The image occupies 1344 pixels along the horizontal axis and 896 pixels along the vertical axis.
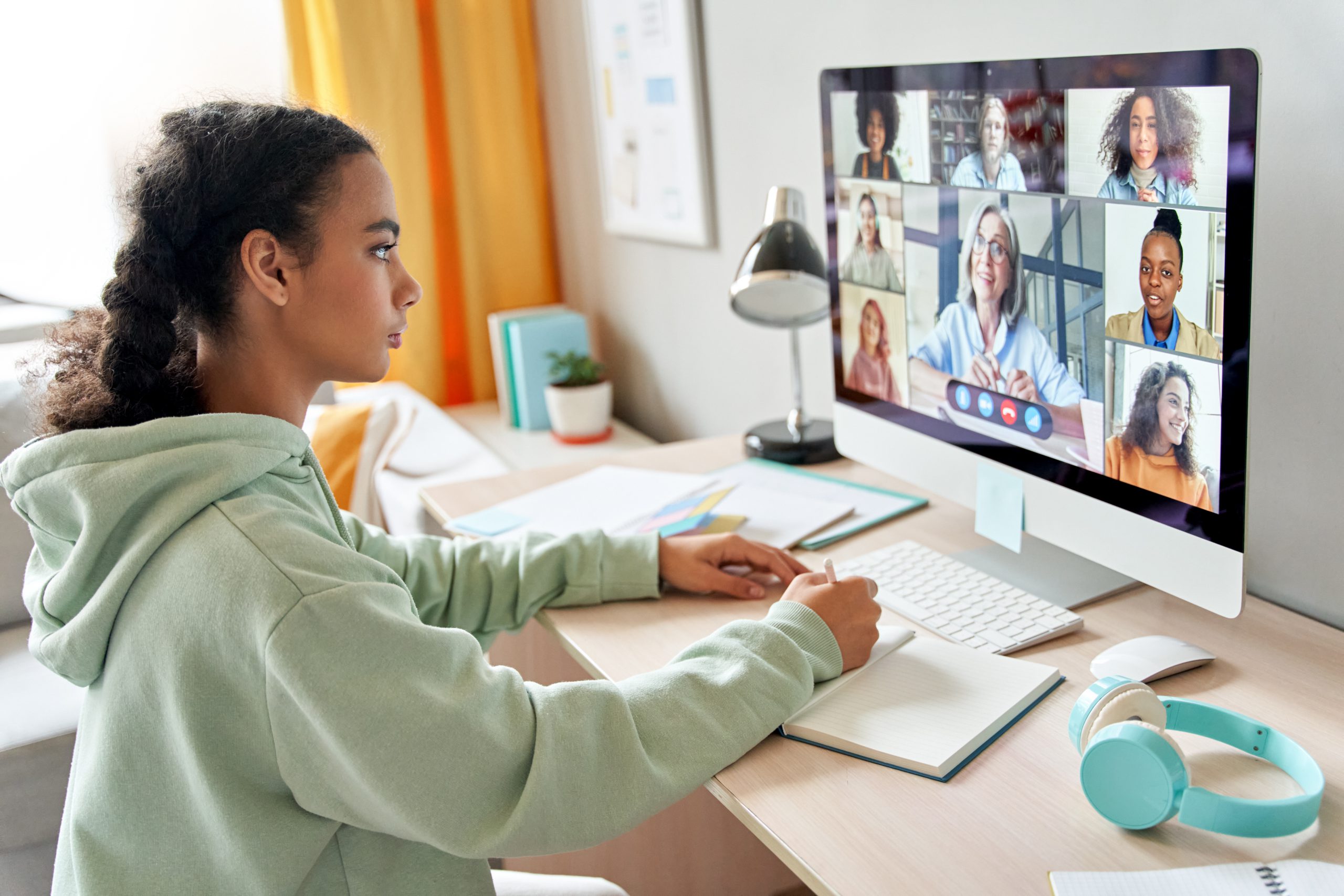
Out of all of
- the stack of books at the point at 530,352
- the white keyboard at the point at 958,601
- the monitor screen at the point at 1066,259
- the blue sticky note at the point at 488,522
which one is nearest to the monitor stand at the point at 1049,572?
the white keyboard at the point at 958,601

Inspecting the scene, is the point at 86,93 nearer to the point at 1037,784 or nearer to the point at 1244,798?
the point at 1037,784

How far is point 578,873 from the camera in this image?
162 centimetres

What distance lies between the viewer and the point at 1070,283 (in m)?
0.98

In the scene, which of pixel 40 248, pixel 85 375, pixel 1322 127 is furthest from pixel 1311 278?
pixel 40 248

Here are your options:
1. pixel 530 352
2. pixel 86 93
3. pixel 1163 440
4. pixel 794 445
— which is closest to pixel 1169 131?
pixel 1163 440

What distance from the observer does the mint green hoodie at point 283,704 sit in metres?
0.76

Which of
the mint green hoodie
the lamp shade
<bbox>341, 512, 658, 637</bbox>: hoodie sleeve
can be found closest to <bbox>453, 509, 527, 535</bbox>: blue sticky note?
<bbox>341, 512, 658, 637</bbox>: hoodie sleeve

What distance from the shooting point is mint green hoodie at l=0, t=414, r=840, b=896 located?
76cm

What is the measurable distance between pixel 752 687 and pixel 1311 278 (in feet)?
2.05

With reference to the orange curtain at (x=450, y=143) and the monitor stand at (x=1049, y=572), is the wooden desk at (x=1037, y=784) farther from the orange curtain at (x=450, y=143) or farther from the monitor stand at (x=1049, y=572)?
the orange curtain at (x=450, y=143)

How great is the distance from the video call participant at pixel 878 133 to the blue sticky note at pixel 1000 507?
327 mm

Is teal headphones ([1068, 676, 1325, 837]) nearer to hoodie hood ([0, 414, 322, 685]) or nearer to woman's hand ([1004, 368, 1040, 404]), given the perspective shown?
woman's hand ([1004, 368, 1040, 404])

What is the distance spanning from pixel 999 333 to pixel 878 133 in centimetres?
27

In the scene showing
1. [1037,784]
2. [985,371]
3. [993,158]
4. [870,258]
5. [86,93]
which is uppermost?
[86,93]
